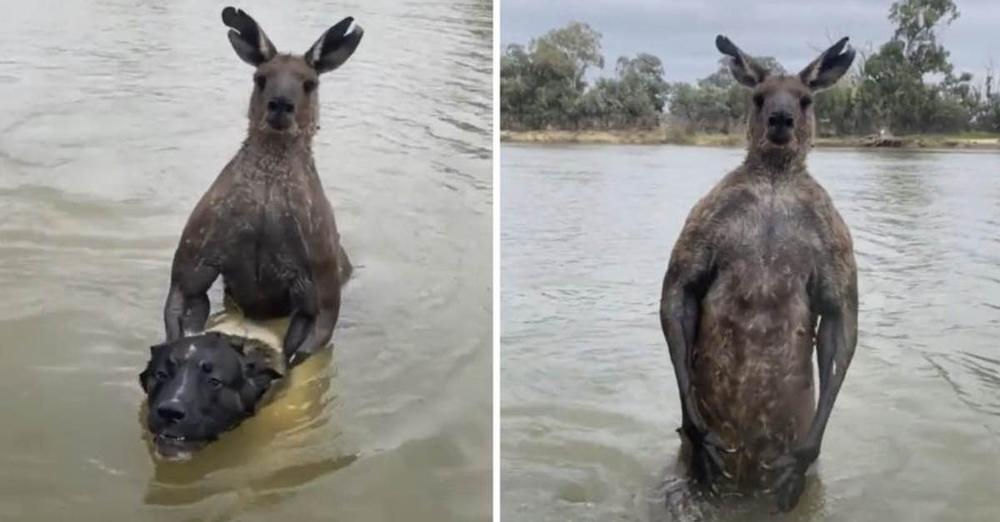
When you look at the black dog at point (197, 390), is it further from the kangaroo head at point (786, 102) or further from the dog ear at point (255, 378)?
the kangaroo head at point (786, 102)

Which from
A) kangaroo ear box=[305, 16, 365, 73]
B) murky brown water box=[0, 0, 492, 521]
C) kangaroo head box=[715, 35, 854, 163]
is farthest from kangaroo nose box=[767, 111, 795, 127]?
kangaroo ear box=[305, 16, 365, 73]

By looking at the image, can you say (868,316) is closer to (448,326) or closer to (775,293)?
(775,293)

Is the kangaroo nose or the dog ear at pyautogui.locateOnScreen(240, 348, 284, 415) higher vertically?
the kangaroo nose

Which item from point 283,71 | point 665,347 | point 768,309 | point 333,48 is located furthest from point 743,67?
point 283,71

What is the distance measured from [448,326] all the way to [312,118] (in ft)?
1.94

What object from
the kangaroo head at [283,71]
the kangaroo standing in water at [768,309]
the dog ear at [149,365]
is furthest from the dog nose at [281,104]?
the kangaroo standing in water at [768,309]

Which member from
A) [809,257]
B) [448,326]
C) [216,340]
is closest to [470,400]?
[448,326]

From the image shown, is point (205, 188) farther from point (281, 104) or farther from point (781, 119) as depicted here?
point (781, 119)

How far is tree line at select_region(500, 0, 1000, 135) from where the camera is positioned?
301 cm

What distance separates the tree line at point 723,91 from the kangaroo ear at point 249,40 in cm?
57

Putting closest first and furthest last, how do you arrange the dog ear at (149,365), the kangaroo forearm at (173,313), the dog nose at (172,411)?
the dog nose at (172,411)
the dog ear at (149,365)
the kangaroo forearm at (173,313)

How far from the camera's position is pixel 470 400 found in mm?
3066

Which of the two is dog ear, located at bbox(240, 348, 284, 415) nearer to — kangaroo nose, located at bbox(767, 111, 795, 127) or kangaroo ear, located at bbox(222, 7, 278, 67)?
kangaroo ear, located at bbox(222, 7, 278, 67)

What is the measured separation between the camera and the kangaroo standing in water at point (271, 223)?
9.75 ft
